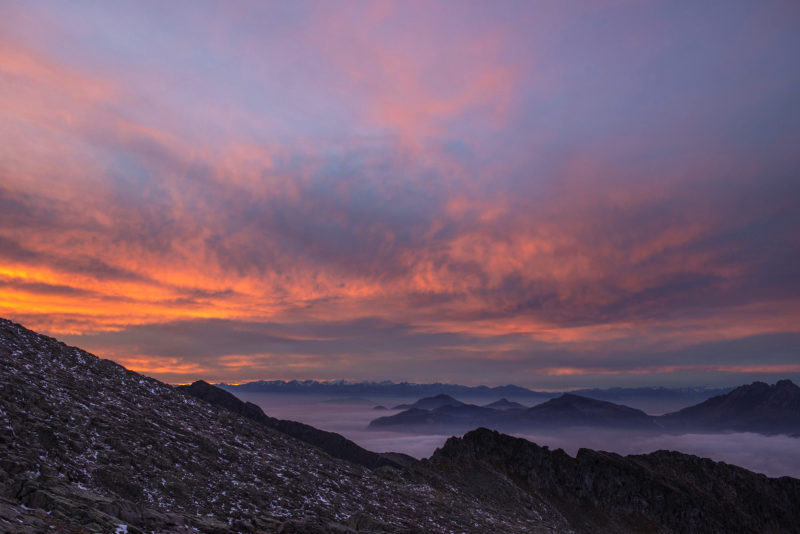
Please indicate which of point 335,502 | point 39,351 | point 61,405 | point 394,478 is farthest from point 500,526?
point 39,351

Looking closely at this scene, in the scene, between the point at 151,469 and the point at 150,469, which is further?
the point at 151,469

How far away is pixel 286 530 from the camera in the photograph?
1492 inches

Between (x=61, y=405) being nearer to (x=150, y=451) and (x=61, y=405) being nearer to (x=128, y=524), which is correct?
(x=150, y=451)

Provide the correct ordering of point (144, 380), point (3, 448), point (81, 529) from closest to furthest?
point (81, 529)
point (3, 448)
point (144, 380)

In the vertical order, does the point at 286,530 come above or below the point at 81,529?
below

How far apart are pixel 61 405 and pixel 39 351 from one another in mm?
23524

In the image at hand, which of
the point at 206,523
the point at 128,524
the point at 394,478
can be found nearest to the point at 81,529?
the point at 128,524

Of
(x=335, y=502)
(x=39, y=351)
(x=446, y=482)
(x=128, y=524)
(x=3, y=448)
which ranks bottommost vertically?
(x=446, y=482)

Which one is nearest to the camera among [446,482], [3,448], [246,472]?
[3,448]

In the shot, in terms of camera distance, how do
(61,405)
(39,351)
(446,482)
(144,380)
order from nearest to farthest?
(61,405), (39,351), (144,380), (446,482)

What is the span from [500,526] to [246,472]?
1913 inches

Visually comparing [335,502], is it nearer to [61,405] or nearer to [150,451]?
[150,451]

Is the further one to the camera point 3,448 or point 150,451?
point 150,451

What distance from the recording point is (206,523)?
32.9 m
